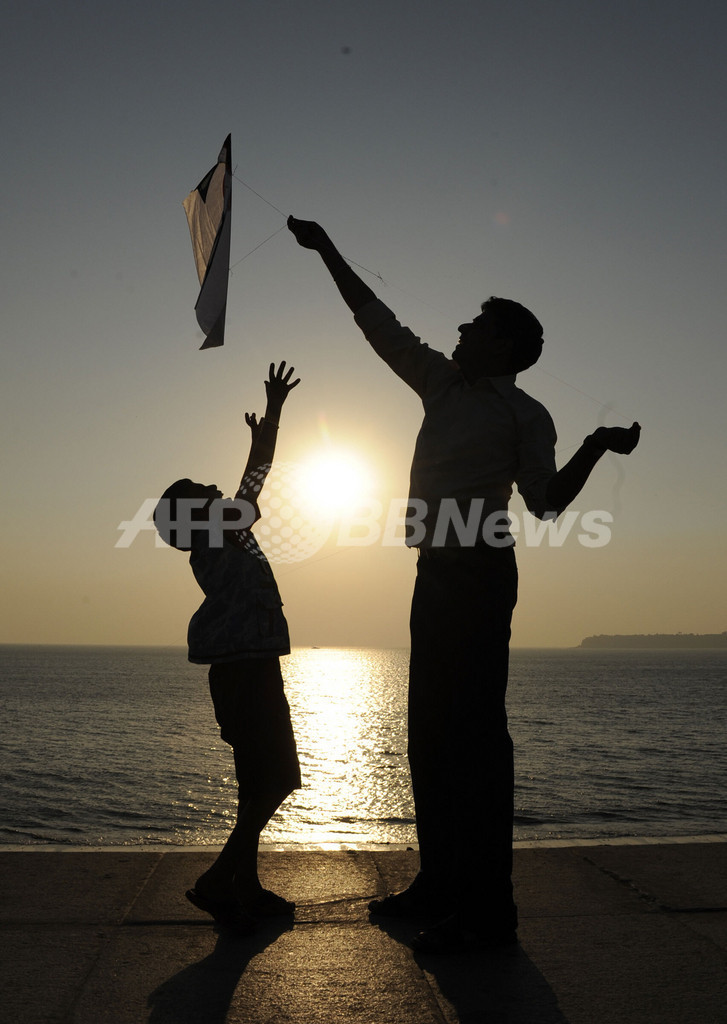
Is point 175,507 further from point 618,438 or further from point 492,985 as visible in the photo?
point 492,985

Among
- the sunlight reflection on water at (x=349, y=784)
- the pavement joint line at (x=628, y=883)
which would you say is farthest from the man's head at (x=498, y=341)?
the sunlight reflection on water at (x=349, y=784)

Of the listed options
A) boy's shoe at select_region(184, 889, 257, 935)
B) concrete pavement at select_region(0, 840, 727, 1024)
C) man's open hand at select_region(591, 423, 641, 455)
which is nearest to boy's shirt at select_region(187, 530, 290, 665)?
boy's shoe at select_region(184, 889, 257, 935)

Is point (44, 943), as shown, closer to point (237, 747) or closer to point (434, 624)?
point (237, 747)

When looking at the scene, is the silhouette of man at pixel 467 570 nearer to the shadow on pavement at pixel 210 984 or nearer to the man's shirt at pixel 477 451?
the man's shirt at pixel 477 451

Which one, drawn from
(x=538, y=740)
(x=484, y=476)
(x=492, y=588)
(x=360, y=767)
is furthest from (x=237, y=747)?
(x=538, y=740)

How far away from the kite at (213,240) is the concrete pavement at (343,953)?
9.27 feet

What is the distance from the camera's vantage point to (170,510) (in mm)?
3879

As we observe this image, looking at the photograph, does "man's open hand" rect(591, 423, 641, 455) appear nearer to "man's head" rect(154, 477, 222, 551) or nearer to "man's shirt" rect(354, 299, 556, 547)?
"man's shirt" rect(354, 299, 556, 547)

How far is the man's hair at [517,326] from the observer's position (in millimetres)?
3479

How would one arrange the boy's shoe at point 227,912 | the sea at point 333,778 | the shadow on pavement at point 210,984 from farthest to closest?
the sea at point 333,778 < the boy's shoe at point 227,912 < the shadow on pavement at point 210,984

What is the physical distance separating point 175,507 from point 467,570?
1427 mm

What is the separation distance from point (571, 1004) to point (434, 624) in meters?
1.37

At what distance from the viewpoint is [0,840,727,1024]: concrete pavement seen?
2400 mm

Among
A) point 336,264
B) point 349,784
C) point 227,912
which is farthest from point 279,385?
point 349,784
